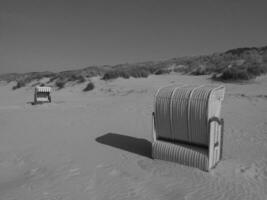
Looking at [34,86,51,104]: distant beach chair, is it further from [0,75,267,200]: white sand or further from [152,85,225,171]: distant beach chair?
[152,85,225,171]: distant beach chair

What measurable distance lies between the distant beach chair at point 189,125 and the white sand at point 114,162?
0.92ft

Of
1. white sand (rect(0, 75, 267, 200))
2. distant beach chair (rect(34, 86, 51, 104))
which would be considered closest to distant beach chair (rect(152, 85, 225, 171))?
white sand (rect(0, 75, 267, 200))

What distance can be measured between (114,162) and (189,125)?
2160mm

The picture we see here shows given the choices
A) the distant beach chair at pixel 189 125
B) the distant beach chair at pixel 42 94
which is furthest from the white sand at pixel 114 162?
the distant beach chair at pixel 42 94

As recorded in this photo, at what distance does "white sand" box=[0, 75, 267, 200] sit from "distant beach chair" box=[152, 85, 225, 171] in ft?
0.92

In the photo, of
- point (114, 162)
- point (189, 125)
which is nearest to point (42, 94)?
point (114, 162)

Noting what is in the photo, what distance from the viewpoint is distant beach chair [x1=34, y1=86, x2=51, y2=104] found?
17508mm

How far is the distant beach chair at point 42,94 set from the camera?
17508 mm

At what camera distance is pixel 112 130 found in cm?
930

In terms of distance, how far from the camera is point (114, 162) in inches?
239

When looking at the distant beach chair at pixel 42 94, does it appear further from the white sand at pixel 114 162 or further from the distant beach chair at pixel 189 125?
the distant beach chair at pixel 189 125

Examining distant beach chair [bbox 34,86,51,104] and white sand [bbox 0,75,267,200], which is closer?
white sand [bbox 0,75,267,200]

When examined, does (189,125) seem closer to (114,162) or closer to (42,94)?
(114,162)

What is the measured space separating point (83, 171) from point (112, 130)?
150 inches
